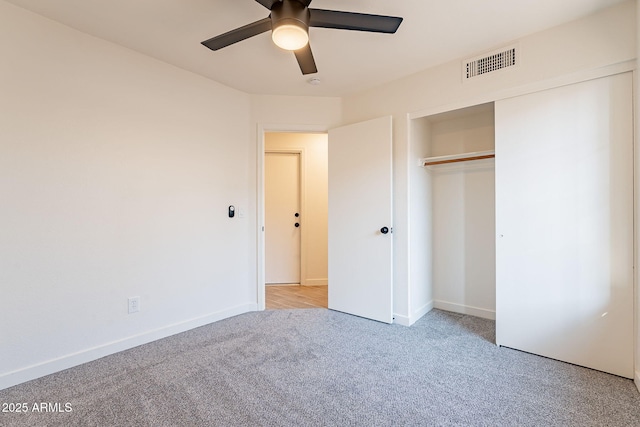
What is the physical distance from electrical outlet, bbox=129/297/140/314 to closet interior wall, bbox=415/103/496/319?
2.81m

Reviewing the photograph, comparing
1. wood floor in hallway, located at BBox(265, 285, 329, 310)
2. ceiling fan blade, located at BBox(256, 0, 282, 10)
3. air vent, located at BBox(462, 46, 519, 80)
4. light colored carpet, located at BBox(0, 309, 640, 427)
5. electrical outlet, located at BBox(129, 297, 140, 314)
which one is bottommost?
wood floor in hallway, located at BBox(265, 285, 329, 310)

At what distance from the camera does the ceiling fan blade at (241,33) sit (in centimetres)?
170

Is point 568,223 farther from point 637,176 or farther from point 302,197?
point 302,197

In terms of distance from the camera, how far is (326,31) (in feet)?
7.12

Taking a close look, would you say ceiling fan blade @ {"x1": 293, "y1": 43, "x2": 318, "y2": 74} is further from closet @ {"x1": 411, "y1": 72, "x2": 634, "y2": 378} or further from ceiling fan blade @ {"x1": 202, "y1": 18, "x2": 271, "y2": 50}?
closet @ {"x1": 411, "y1": 72, "x2": 634, "y2": 378}

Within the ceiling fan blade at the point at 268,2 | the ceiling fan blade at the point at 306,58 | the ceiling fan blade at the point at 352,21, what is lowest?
the ceiling fan blade at the point at 306,58

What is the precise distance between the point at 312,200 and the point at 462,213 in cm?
219

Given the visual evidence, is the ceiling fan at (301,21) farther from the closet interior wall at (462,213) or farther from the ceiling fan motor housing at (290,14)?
the closet interior wall at (462,213)

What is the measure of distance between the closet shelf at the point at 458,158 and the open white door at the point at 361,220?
0.47 m

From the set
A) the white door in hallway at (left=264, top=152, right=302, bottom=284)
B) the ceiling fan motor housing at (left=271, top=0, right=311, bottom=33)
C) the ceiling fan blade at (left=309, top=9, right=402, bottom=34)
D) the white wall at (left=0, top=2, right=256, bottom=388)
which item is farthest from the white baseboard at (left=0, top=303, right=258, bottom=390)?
the ceiling fan blade at (left=309, top=9, right=402, bottom=34)

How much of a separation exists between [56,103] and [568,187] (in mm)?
3622

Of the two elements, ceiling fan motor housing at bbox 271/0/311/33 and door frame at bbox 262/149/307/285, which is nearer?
ceiling fan motor housing at bbox 271/0/311/33

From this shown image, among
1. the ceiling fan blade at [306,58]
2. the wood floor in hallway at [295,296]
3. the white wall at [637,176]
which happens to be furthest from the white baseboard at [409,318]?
the ceiling fan blade at [306,58]

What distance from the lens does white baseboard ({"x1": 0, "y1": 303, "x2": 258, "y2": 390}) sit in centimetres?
190
